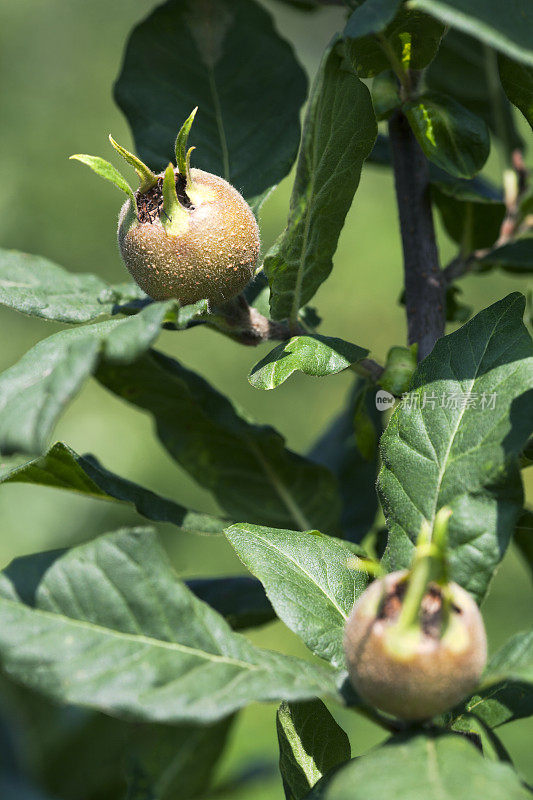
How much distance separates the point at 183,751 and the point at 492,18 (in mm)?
1272

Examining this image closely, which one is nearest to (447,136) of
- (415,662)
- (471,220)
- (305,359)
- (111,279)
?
(305,359)

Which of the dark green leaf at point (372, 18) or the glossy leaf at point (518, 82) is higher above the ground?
the dark green leaf at point (372, 18)

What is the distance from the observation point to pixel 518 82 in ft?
3.92

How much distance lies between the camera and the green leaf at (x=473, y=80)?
190 centimetres

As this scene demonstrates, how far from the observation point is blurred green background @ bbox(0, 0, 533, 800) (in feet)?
13.0

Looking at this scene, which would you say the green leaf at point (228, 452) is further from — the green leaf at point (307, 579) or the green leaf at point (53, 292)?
the green leaf at point (307, 579)

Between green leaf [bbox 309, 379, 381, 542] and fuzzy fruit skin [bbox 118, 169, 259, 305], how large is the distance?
545 mm

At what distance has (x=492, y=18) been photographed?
38.5 inches

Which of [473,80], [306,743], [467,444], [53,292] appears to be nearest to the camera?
[467,444]

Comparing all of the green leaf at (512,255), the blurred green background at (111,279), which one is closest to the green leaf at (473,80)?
the green leaf at (512,255)

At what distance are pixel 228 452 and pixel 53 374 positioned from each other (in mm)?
711

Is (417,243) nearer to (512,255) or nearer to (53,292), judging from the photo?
(512,255)

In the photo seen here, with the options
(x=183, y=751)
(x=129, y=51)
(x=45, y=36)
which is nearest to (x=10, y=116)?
(x=45, y=36)

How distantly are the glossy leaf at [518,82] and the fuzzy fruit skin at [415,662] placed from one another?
67 centimetres
